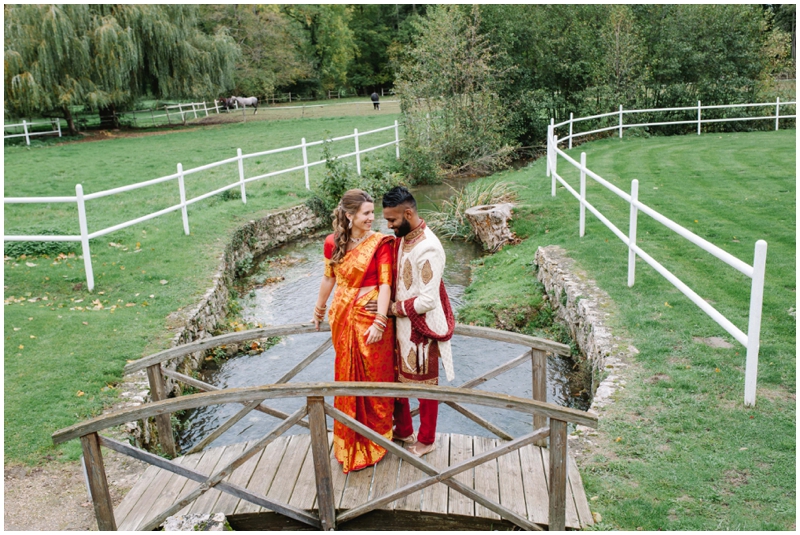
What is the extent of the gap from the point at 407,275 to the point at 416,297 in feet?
0.49

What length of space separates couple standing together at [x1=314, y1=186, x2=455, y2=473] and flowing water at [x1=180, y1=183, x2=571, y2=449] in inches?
79.8

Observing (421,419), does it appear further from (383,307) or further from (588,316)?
(588,316)

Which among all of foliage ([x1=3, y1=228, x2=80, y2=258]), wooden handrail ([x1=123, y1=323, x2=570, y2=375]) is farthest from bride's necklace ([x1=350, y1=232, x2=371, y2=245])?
foliage ([x1=3, y1=228, x2=80, y2=258])

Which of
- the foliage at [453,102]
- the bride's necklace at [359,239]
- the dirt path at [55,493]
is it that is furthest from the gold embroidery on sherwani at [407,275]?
the foliage at [453,102]

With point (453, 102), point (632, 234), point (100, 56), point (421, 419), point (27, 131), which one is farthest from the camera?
point (27, 131)

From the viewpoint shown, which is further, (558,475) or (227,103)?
(227,103)

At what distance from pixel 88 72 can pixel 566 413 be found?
25.9m

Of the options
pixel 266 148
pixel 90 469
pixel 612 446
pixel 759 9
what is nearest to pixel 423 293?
pixel 612 446

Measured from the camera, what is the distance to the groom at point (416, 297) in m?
3.82

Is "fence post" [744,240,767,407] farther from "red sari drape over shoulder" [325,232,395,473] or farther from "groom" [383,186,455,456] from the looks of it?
"red sari drape over shoulder" [325,232,395,473]

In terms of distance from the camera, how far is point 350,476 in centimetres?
421

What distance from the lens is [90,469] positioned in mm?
3736

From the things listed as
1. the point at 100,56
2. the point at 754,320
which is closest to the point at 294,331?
the point at 754,320

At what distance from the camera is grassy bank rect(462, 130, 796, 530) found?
3822mm
